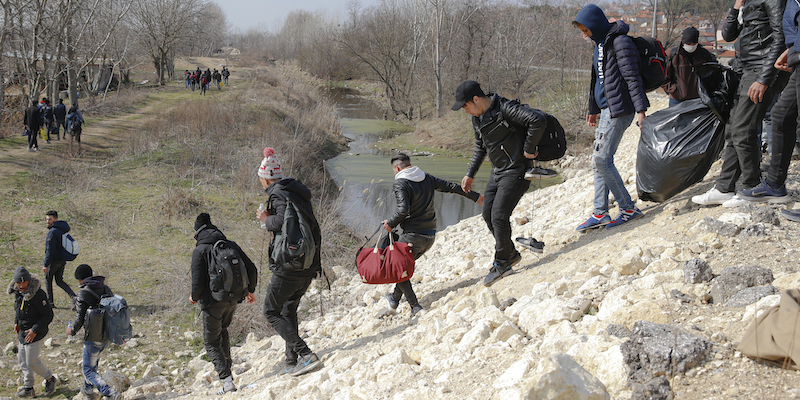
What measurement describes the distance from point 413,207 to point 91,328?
3.31 meters

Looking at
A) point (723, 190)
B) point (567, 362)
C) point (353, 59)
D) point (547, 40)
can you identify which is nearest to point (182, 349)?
point (567, 362)

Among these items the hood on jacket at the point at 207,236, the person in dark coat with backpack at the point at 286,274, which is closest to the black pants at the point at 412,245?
the person in dark coat with backpack at the point at 286,274

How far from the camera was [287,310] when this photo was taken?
4.62m

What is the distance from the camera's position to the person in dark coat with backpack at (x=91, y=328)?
5.31m

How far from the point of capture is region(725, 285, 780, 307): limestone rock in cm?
294

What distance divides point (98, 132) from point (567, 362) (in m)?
22.7

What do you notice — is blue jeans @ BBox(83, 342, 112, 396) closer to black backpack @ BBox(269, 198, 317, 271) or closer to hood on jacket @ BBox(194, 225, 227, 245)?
hood on jacket @ BBox(194, 225, 227, 245)

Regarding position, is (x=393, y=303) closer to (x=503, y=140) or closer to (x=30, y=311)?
(x=503, y=140)

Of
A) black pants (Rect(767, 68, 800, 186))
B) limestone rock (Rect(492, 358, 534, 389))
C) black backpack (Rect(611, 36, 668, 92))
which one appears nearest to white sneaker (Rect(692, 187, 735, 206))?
black pants (Rect(767, 68, 800, 186))

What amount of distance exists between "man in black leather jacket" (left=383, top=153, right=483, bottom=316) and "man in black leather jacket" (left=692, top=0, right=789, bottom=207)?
6.96 ft

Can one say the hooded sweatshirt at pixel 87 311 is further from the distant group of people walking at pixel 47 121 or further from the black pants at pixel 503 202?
the distant group of people walking at pixel 47 121

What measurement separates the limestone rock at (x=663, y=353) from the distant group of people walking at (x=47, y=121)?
18.4 meters

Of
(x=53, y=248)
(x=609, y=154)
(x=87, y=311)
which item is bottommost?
(x=53, y=248)

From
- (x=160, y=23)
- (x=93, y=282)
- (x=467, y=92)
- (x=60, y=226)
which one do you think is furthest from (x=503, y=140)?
(x=160, y=23)
